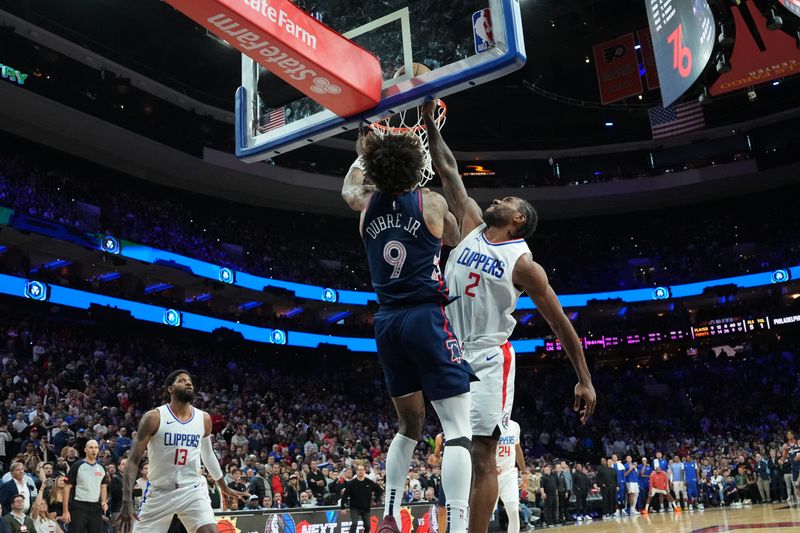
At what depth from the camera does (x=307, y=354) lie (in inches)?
1241

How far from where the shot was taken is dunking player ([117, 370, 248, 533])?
5.84 metres

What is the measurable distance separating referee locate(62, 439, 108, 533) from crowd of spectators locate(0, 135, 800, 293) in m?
14.2

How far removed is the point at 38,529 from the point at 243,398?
1439 centimetres

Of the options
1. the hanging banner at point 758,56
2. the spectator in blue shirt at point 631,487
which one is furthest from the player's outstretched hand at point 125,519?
the spectator in blue shirt at point 631,487

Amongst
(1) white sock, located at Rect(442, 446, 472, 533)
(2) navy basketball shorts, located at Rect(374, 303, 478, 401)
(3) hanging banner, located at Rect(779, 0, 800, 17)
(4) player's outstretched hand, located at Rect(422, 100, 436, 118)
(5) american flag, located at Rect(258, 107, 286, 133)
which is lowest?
(1) white sock, located at Rect(442, 446, 472, 533)

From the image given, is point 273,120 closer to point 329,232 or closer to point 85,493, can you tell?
point 85,493

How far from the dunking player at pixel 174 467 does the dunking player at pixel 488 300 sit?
8.73ft

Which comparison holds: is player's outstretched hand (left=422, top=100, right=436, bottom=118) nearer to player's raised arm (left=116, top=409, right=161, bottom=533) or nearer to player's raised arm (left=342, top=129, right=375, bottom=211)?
player's raised arm (left=342, top=129, right=375, bottom=211)

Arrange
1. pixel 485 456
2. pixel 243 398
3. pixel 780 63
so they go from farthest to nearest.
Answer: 1. pixel 243 398
2. pixel 780 63
3. pixel 485 456

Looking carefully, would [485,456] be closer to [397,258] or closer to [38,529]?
[397,258]

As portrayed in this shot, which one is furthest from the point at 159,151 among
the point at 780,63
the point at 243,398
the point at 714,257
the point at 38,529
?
the point at 714,257

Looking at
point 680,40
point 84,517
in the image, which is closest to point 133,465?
point 84,517

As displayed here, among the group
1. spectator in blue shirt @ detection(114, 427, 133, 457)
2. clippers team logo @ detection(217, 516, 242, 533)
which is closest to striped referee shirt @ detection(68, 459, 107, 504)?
clippers team logo @ detection(217, 516, 242, 533)

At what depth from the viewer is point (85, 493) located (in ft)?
32.9
